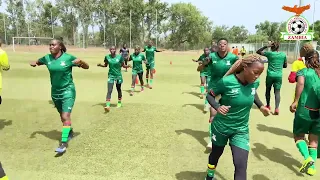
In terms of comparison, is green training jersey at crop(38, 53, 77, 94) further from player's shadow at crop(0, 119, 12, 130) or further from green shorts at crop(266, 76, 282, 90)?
green shorts at crop(266, 76, 282, 90)

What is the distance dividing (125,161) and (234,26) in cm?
10369

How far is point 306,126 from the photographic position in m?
4.97

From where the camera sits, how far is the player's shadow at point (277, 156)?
551cm

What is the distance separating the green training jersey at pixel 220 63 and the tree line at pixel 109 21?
5714 cm

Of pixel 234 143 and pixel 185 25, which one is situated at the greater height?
pixel 185 25

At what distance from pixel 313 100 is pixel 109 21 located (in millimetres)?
65896

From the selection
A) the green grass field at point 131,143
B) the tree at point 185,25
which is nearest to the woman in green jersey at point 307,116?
the green grass field at point 131,143

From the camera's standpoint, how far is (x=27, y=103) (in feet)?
33.1

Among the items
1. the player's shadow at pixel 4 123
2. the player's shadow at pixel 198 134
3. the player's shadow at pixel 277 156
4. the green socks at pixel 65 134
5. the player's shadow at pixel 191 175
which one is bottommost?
the player's shadow at pixel 191 175

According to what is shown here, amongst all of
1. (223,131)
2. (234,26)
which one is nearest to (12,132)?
(223,131)

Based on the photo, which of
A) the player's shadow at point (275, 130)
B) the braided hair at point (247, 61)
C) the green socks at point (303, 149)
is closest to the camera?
the braided hair at point (247, 61)

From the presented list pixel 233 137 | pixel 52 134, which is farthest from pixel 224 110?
pixel 52 134

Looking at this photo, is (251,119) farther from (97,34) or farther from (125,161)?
(97,34)

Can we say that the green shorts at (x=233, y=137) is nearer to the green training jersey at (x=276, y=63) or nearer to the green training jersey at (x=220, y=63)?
the green training jersey at (x=220, y=63)
